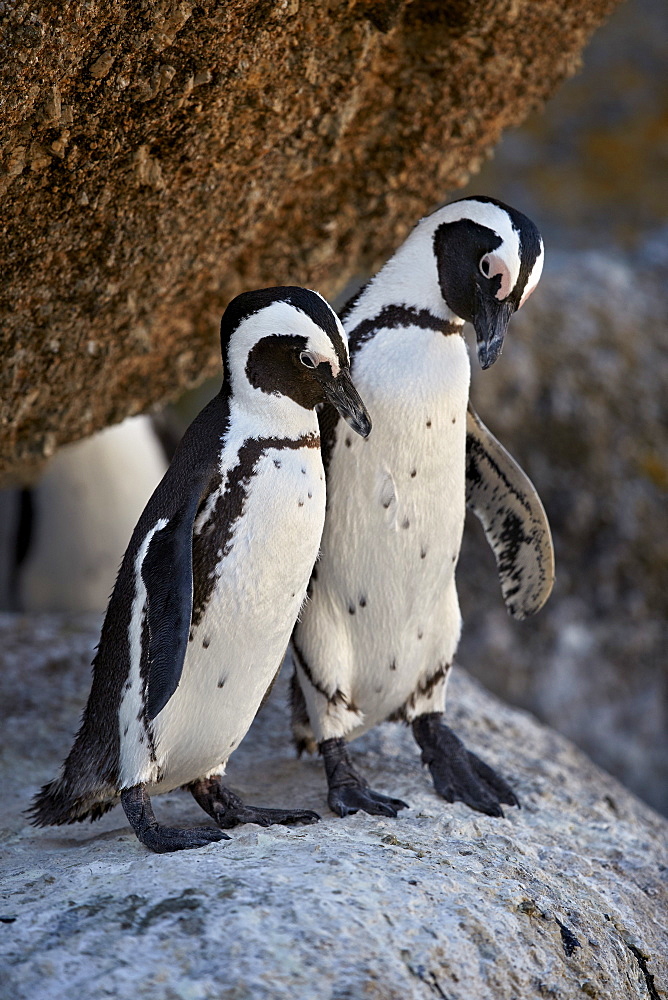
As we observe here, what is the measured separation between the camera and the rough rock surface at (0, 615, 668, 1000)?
1229 mm

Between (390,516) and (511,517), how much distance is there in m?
0.39

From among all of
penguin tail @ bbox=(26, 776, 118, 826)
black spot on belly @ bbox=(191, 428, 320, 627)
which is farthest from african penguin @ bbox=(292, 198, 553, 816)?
penguin tail @ bbox=(26, 776, 118, 826)

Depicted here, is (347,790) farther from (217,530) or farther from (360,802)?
(217,530)

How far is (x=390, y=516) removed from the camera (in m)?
1.82

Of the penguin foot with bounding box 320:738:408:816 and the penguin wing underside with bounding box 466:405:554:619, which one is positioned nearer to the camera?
the penguin foot with bounding box 320:738:408:816

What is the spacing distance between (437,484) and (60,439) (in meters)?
0.91

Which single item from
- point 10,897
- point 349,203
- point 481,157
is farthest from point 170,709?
point 481,157

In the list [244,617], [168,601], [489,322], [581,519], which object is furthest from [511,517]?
[581,519]

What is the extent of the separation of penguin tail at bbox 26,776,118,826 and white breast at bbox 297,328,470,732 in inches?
15.7

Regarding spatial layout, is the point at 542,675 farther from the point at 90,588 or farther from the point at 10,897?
the point at 10,897

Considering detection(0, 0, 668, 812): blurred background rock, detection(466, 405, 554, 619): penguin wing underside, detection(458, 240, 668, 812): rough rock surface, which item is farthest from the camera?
detection(458, 240, 668, 812): rough rock surface

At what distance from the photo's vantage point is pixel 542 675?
357cm

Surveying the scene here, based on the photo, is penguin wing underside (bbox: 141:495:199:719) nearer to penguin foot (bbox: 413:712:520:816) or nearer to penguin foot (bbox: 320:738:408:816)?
penguin foot (bbox: 320:738:408:816)

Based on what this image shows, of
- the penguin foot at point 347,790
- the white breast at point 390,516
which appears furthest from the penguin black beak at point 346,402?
the penguin foot at point 347,790
